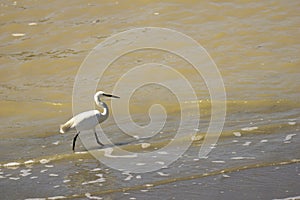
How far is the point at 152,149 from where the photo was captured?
7406 mm

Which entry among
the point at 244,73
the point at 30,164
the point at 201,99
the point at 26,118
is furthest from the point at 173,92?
the point at 30,164

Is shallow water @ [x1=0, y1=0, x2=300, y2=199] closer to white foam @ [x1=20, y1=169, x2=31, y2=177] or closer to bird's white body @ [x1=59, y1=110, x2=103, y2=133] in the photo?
white foam @ [x1=20, y1=169, x2=31, y2=177]

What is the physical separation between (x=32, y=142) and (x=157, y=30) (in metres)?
4.49

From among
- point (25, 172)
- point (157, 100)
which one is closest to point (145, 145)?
point (25, 172)

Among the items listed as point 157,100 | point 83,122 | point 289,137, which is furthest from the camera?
point 157,100

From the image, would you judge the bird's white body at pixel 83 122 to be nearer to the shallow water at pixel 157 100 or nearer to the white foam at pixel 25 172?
the shallow water at pixel 157 100

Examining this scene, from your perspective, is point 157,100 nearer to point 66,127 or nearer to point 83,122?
point 83,122

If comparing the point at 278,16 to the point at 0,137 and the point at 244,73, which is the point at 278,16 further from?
the point at 0,137

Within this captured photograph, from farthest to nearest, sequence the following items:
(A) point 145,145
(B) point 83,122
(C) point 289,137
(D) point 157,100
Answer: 1. (D) point 157,100
2. (B) point 83,122
3. (A) point 145,145
4. (C) point 289,137

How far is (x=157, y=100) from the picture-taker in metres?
9.34

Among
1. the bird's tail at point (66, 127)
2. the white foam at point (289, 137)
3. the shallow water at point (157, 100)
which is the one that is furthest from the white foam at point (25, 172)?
the white foam at point (289, 137)

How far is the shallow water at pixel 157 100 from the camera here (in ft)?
20.5

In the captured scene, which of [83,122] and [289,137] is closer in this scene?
[289,137]

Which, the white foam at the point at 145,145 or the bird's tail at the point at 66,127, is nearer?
the white foam at the point at 145,145
